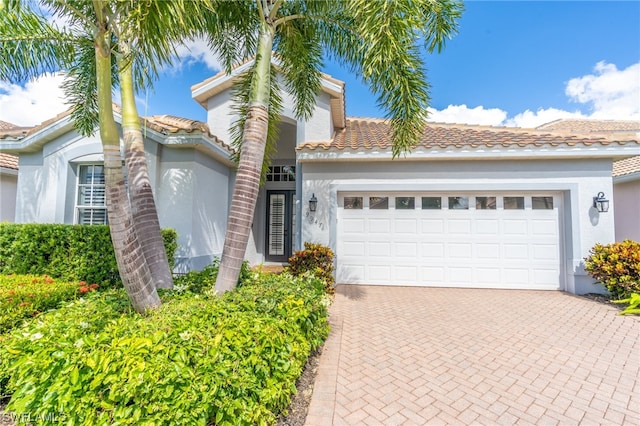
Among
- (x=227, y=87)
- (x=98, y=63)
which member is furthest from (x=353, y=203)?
(x=98, y=63)

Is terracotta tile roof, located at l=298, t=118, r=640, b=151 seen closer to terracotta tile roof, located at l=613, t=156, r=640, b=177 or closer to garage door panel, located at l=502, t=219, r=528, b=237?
garage door panel, located at l=502, t=219, r=528, b=237

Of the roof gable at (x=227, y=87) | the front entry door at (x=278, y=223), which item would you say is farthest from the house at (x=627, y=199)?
the front entry door at (x=278, y=223)

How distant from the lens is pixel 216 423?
2453 mm

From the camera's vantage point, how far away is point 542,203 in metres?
8.95

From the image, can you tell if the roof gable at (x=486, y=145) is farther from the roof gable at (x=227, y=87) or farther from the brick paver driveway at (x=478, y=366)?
the brick paver driveway at (x=478, y=366)

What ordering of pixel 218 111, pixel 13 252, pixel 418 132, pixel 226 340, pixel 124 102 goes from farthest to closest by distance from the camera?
pixel 218 111 → pixel 13 252 → pixel 418 132 → pixel 124 102 → pixel 226 340

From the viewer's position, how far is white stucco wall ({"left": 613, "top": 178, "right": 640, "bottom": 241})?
37.5ft

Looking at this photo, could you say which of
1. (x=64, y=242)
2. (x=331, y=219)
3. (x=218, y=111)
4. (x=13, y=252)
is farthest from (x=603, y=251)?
(x=13, y=252)

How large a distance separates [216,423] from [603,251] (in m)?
10.4

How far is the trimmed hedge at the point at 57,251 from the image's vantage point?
6.82 metres

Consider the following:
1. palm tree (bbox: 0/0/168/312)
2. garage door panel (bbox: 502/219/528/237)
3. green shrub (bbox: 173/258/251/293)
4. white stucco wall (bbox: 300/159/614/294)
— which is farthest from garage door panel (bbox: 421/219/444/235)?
palm tree (bbox: 0/0/168/312)

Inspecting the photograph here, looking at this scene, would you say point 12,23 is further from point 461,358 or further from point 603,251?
point 603,251

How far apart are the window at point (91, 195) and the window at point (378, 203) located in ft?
27.6

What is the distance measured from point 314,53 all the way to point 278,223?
24.6ft
